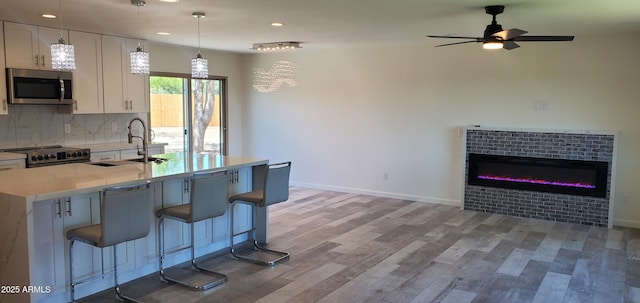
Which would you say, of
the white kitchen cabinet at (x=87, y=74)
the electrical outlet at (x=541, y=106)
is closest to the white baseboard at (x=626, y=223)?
the electrical outlet at (x=541, y=106)

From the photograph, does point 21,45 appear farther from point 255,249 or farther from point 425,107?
A: point 425,107

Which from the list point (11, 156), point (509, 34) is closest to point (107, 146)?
point (11, 156)

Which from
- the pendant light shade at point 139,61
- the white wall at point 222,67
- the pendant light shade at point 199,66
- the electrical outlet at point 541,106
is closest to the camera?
the pendant light shade at point 139,61

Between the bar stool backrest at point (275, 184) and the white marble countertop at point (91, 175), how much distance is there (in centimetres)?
34

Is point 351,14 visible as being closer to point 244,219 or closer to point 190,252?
point 244,219

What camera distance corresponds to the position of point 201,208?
12.6 feet

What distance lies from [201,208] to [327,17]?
2.21m

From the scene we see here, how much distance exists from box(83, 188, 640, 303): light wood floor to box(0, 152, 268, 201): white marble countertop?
2.93ft

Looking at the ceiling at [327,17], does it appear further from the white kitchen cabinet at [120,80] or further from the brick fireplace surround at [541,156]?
the brick fireplace surround at [541,156]

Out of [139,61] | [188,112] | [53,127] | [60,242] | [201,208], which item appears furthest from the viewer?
[188,112]

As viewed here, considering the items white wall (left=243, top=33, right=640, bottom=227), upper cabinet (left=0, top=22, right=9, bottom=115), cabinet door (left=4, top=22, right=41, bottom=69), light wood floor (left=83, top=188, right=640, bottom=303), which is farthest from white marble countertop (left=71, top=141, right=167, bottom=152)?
white wall (left=243, top=33, right=640, bottom=227)

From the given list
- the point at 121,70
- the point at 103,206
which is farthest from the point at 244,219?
the point at 121,70

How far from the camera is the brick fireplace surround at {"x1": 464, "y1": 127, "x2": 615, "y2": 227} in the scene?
5.85 metres

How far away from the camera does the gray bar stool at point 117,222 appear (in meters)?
3.18
